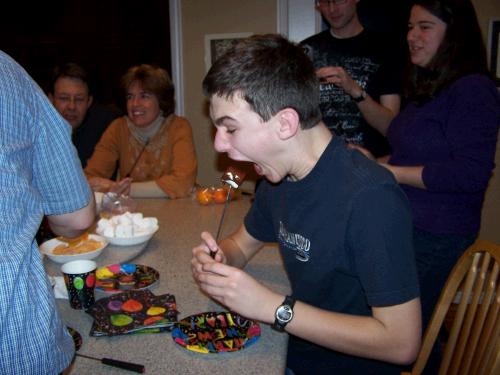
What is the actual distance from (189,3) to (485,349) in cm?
303

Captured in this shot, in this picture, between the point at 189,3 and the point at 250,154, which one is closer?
the point at 250,154

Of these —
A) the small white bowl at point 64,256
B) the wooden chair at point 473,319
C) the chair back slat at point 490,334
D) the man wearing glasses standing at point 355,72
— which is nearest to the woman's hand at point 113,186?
the small white bowl at point 64,256

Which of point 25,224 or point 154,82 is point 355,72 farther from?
point 25,224

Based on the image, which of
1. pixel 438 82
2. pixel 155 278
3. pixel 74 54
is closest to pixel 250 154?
pixel 155 278

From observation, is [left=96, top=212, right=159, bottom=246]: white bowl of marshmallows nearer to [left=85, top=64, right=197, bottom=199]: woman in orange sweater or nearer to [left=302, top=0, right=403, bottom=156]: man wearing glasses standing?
[left=85, top=64, right=197, bottom=199]: woman in orange sweater

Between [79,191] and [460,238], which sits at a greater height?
[79,191]

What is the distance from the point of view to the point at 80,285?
1111 millimetres

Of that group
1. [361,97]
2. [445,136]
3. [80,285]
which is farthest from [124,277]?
[361,97]

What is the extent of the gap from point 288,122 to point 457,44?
0.93 metres

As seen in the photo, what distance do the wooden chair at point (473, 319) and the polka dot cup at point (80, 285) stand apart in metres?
0.83

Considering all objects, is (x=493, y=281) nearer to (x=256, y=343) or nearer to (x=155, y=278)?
(x=256, y=343)

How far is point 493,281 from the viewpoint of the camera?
104 cm

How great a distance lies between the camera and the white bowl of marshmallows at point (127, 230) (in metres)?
1.54

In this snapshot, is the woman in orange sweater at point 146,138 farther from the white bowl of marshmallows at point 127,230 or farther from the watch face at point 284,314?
the watch face at point 284,314
